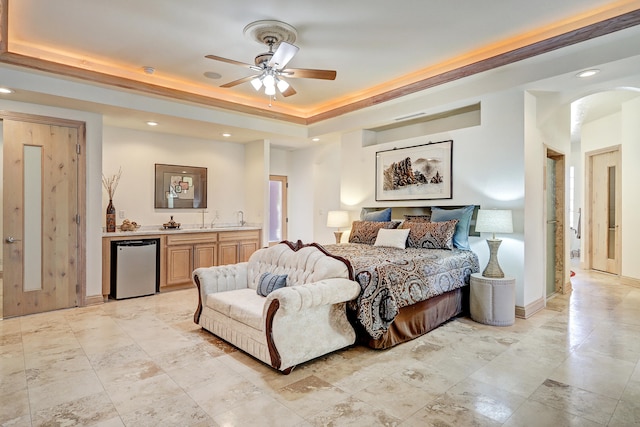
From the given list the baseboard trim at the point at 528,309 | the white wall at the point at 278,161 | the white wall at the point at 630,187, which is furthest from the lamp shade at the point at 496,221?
the white wall at the point at 278,161

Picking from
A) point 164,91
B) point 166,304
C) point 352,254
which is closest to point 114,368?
point 166,304

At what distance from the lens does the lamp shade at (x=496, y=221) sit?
384cm

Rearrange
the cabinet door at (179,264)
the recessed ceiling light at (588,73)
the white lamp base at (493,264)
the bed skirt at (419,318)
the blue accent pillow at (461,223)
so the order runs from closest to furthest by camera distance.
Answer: the bed skirt at (419,318)
the recessed ceiling light at (588,73)
the white lamp base at (493,264)
the blue accent pillow at (461,223)
the cabinet door at (179,264)

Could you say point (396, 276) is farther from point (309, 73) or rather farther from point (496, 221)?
point (309, 73)

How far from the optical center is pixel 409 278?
340cm

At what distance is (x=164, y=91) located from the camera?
4.72 m

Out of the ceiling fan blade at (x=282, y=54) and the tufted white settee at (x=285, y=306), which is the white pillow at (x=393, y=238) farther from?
the ceiling fan blade at (x=282, y=54)

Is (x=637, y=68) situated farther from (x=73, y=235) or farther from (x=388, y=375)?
(x=73, y=235)

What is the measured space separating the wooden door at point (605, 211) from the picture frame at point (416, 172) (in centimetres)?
356

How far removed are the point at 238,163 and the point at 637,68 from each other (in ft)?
19.2

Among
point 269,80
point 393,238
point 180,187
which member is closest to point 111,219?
point 180,187

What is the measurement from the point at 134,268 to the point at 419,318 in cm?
390

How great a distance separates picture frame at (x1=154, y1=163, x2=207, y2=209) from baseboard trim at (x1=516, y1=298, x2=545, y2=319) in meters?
5.17

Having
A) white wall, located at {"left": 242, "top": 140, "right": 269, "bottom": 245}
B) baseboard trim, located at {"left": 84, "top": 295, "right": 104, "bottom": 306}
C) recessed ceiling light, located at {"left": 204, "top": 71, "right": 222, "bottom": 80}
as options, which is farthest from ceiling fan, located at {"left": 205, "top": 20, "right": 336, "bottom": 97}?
baseboard trim, located at {"left": 84, "top": 295, "right": 104, "bottom": 306}
